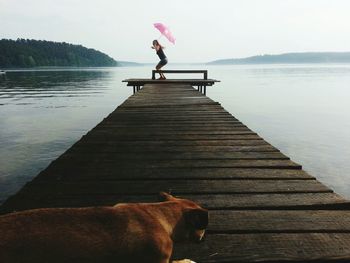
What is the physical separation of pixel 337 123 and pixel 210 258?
21705 millimetres

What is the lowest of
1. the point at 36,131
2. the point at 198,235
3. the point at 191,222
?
the point at 36,131

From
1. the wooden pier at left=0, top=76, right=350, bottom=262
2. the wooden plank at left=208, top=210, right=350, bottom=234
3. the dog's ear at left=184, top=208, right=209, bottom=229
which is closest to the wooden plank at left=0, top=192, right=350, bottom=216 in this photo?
the wooden pier at left=0, top=76, right=350, bottom=262

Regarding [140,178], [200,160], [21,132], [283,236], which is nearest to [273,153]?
[200,160]

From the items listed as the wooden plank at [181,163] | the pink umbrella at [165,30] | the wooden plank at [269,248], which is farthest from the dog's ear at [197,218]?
the pink umbrella at [165,30]

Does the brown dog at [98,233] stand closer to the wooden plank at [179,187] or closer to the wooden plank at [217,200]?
the wooden plank at [217,200]

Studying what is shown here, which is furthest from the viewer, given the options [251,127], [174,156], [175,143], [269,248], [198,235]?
A: [251,127]

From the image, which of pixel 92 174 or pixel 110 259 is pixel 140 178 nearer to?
pixel 92 174

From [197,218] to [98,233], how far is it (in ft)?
2.36

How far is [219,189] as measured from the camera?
416 cm

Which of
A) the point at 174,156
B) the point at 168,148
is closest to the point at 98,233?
the point at 174,156

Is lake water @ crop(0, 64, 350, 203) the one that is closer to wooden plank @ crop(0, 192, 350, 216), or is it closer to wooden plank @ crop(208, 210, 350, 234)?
wooden plank @ crop(0, 192, 350, 216)

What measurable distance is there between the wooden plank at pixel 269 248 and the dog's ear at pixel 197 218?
34 cm

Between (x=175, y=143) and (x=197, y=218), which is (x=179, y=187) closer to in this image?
(x=197, y=218)

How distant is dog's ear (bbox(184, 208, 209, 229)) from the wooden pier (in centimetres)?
34
